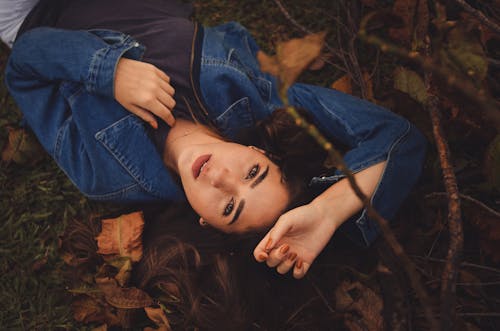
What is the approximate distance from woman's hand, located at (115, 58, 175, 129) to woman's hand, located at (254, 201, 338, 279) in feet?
1.59

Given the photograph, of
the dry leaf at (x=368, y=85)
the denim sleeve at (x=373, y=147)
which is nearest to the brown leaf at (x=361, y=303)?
the denim sleeve at (x=373, y=147)

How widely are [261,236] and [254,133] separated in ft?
1.10

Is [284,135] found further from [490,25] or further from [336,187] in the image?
→ [490,25]

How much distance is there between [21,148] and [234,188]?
93 cm

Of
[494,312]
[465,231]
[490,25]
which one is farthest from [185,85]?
[494,312]

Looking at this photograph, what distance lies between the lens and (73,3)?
61.4 inches

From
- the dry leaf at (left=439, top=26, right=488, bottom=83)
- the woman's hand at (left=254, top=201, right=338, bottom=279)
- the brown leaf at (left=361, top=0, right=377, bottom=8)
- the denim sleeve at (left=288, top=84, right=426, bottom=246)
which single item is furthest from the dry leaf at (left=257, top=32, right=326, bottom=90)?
the brown leaf at (left=361, top=0, right=377, bottom=8)

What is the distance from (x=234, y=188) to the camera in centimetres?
112

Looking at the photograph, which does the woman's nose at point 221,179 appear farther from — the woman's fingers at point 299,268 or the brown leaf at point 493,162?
the brown leaf at point 493,162

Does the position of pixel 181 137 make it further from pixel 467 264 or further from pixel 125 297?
pixel 467 264

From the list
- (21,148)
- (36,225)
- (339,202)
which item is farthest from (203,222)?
(21,148)

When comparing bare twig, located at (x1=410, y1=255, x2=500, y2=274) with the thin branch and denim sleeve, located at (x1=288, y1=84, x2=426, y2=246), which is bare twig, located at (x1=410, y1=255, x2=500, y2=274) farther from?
the thin branch

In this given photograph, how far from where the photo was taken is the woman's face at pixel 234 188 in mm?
1119

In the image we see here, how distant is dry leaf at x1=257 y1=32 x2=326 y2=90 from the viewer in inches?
22.3
